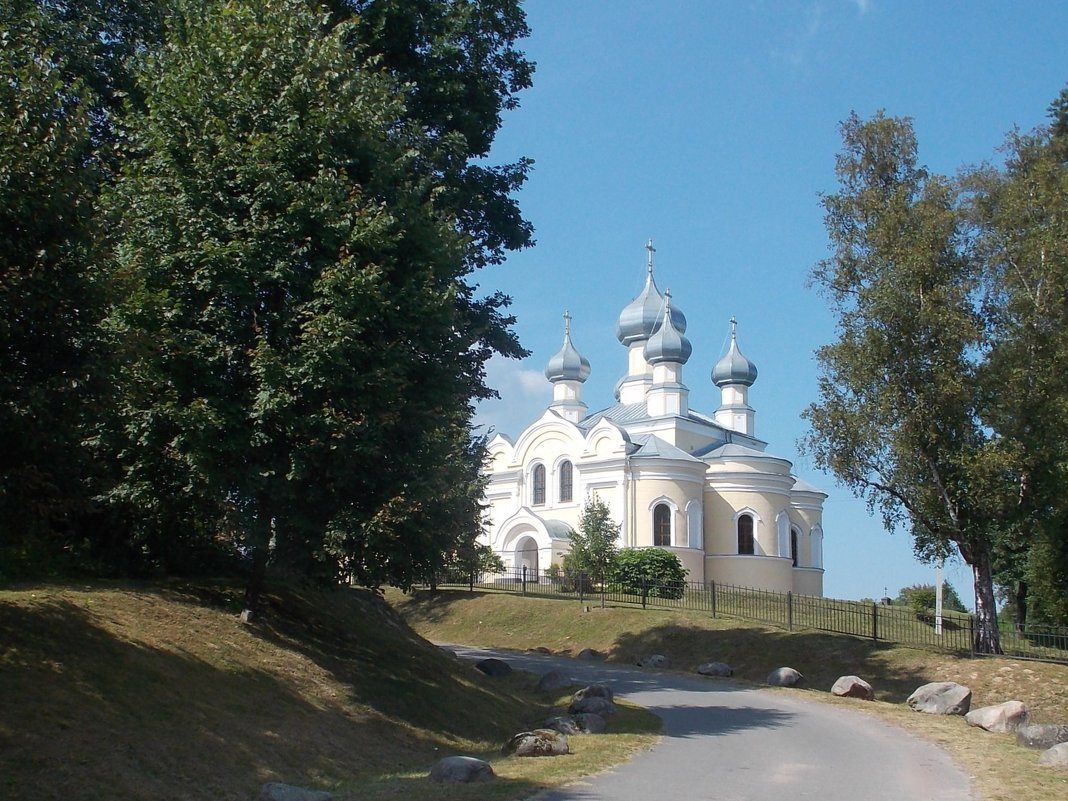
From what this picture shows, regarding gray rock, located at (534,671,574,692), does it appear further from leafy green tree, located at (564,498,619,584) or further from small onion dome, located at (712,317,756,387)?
small onion dome, located at (712,317,756,387)

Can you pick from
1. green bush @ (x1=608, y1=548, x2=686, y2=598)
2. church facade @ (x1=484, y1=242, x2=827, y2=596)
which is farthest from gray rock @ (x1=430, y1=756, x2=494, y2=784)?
church facade @ (x1=484, y1=242, x2=827, y2=596)

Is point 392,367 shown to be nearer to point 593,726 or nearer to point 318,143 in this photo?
point 318,143

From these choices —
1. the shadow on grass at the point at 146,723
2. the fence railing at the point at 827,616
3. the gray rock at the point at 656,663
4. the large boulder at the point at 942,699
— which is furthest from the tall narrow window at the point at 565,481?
the shadow on grass at the point at 146,723

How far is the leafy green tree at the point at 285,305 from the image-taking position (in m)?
12.1

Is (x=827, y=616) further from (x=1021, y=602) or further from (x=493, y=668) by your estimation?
(x=1021, y=602)

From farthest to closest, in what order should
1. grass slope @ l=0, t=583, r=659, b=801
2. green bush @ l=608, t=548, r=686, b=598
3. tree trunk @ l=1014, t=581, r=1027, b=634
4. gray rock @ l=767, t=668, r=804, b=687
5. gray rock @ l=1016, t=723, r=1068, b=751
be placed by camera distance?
tree trunk @ l=1014, t=581, r=1027, b=634 < green bush @ l=608, t=548, r=686, b=598 < gray rock @ l=767, t=668, r=804, b=687 < gray rock @ l=1016, t=723, r=1068, b=751 < grass slope @ l=0, t=583, r=659, b=801

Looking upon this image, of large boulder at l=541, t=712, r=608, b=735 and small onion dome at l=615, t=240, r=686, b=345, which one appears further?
small onion dome at l=615, t=240, r=686, b=345

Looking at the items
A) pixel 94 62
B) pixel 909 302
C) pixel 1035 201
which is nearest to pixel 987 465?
pixel 909 302

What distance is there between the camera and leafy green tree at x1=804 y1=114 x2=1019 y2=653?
22438 mm

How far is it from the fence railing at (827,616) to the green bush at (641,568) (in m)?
1.30

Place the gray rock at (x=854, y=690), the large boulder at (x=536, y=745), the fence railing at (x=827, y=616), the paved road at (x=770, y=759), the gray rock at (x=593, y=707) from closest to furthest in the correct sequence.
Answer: the paved road at (x=770, y=759) < the large boulder at (x=536, y=745) < the gray rock at (x=593, y=707) < the gray rock at (x=854, y=690) < the fence railing at (x=827, y=616)

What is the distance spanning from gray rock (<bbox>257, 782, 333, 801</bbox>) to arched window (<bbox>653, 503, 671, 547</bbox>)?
3837cm

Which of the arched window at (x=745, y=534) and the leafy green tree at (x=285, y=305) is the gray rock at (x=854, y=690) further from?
the arched window at (x=745, y=534)

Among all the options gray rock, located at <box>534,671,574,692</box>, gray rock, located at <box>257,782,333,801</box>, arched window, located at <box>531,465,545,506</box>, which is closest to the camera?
gray rock, located at <box>257,782,333,801</box>
